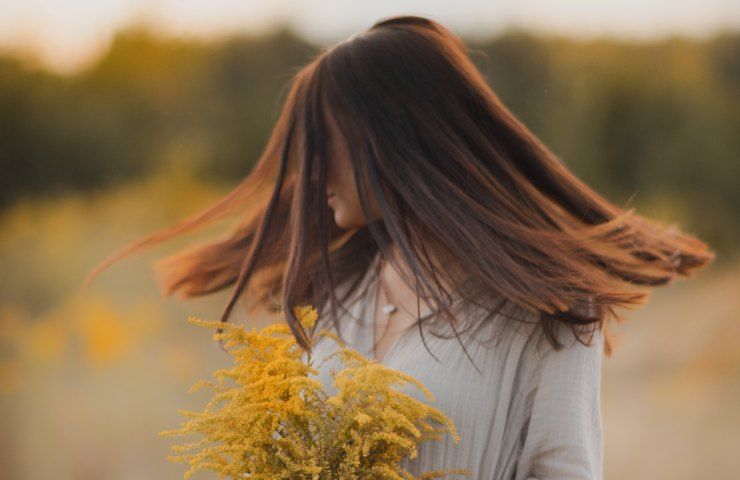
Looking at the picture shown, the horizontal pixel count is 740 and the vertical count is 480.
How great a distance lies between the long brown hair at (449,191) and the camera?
5.12 feet

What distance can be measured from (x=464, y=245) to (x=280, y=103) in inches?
114

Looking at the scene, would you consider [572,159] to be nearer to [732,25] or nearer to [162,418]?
[732,25]

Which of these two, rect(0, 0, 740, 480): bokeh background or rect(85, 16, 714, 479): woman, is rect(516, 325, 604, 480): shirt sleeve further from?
rect(0, 0, 740, 480): bokeh background

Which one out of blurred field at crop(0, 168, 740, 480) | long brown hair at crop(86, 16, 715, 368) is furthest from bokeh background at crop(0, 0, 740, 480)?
long brown hair at crop(86, 16, 715, 368)

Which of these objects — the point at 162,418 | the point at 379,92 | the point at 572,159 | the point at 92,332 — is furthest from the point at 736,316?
the point at 379,92

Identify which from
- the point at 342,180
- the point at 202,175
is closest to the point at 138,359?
the point at 202,175

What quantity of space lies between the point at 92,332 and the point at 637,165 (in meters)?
2.77

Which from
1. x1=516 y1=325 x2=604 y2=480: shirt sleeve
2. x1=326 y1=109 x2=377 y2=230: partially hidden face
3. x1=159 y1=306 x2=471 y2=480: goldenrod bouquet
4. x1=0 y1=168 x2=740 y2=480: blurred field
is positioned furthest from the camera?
x1=0 y1=168 x2=740 y2=480: blurred field

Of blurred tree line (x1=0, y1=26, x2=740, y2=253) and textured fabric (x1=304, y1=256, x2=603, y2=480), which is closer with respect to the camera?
textured fabric (x1=304, y1=256, x2=603, y2=480)

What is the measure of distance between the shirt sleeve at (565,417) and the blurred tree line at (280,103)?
9.32 feet

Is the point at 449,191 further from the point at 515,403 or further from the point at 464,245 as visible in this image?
the point at 515,403

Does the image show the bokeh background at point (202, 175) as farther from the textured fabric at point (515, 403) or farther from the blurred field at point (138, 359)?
the textured fabric at point (515, 403)

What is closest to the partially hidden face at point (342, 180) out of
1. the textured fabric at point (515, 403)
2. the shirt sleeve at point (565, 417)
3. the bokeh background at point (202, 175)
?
the textured fabric at point (515, 403)

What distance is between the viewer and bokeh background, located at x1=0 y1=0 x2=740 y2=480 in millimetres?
4035
